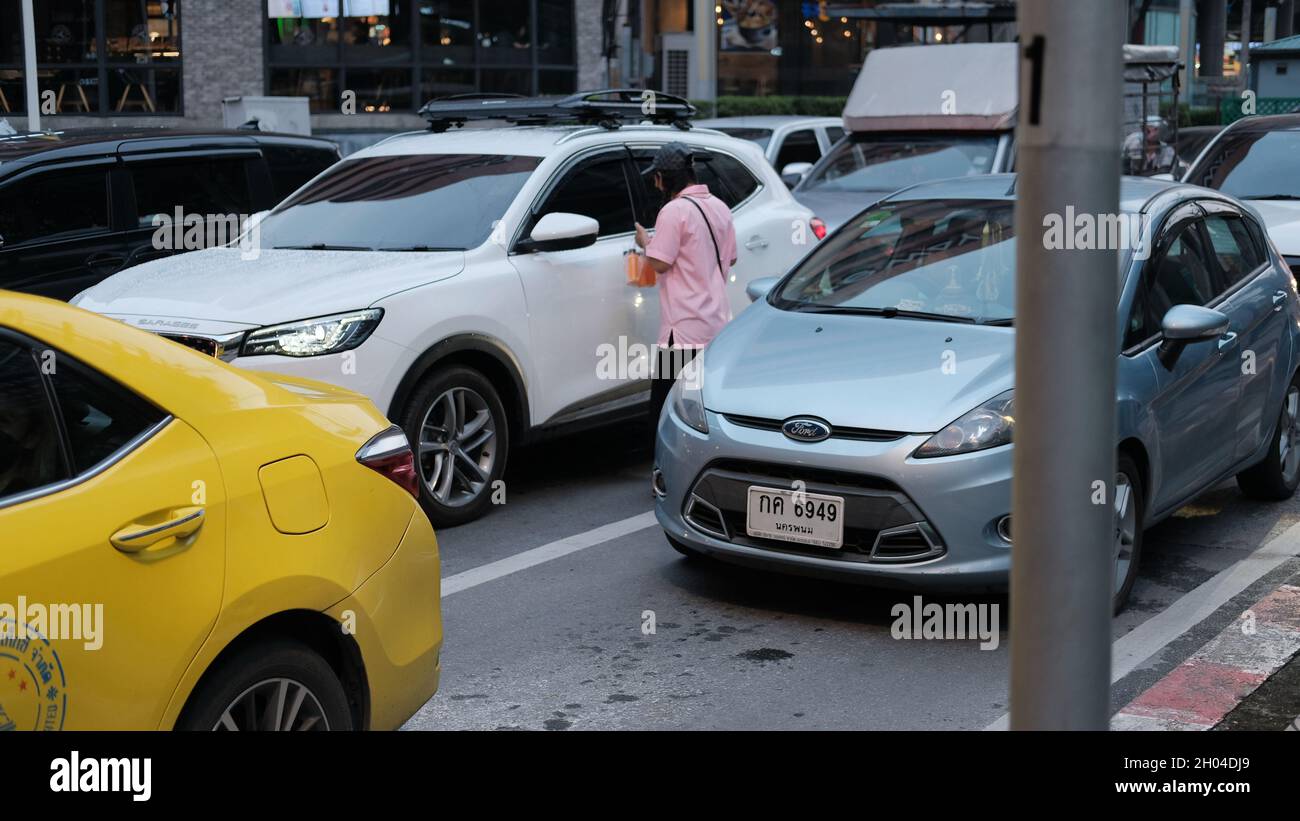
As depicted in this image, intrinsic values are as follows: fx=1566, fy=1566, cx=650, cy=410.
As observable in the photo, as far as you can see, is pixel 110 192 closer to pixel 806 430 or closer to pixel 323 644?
pixel 806 430

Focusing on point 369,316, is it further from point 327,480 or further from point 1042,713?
point 1042,713

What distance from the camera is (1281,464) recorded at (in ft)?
26.4

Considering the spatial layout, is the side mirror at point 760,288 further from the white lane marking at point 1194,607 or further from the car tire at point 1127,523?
the white lane marking at point 1194,607

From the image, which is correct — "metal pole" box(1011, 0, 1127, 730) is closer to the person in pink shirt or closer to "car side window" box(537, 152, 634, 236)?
the person in pink shirt

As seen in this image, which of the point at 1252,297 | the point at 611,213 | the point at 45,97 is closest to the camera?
the point at 1252,297

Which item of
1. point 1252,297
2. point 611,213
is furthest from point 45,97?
point 1252,297

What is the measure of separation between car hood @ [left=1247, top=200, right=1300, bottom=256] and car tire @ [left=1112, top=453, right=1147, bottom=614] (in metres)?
4.94

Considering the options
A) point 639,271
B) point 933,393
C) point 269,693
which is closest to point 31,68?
point 639,271

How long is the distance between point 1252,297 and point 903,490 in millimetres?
2812

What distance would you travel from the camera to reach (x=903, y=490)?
225 inches

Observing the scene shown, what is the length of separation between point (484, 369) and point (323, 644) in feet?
13.2

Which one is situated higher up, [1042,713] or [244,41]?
[244,41]

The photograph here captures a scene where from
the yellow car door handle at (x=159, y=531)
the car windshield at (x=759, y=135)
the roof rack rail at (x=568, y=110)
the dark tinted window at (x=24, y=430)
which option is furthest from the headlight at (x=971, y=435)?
the car windshield at (x=759, y=135)

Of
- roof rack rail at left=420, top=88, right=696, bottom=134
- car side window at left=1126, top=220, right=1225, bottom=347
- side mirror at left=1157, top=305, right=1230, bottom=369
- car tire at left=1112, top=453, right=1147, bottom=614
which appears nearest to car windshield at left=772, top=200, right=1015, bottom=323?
car side window at left=1126, top=220, right=1225, bottom=347
